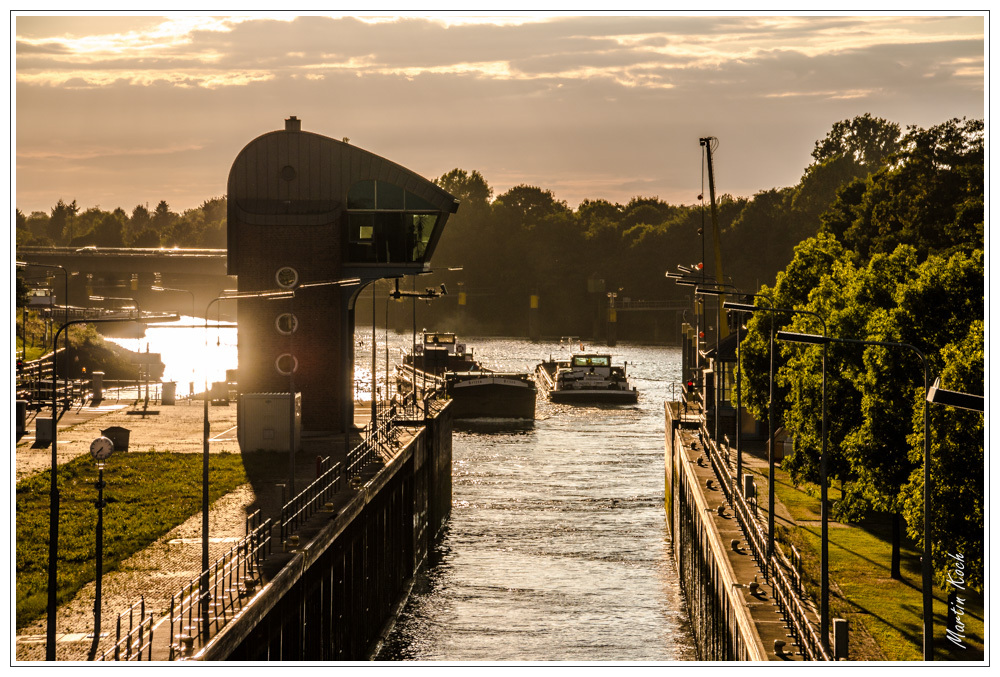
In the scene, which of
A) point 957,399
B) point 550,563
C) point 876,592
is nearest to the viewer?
point 957,399

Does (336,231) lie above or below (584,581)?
above

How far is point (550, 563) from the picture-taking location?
5419cm

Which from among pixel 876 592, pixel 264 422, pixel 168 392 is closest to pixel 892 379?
pixel 876 592

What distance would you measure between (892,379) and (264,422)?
2747cm

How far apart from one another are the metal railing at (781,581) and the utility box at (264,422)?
18.7m

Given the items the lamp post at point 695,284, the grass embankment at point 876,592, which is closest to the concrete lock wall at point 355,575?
the grass embankment at point 876,592

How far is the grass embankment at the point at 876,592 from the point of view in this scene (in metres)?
30.3

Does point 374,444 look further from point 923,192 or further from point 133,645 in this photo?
point 923,192

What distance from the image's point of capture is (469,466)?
269 ft

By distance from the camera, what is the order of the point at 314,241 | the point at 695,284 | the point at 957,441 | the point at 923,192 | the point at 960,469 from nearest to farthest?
1. the point at 960,469
2. the point at 957,441
3. the point at 695,284
4. the point at 314,241
5. the point at 923,192

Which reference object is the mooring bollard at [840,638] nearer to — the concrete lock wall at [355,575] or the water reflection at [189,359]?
the concrete lock wall at [355,575]

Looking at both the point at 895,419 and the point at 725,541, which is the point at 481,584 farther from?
the point at 895,419
